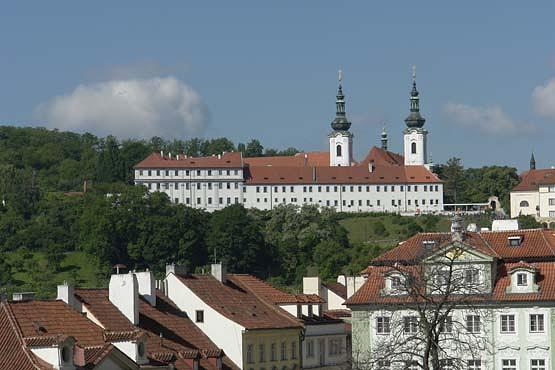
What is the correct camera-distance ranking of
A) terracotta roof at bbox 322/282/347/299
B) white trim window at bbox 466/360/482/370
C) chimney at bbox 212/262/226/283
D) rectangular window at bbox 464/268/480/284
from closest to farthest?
1. rectangular window at bbox 464/268/480/284
2. white trim window at bbox 466/360/482/370
3. chimney at bbox 212/262/226/283
4. terracotta roof at bbox 322/282/347/299

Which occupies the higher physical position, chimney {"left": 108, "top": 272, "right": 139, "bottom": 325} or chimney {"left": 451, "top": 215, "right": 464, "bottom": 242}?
chimney {"left": 451, "top": 215, "right": 464, "bottom": 242}

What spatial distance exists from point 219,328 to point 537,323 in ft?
33.6

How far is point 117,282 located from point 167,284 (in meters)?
7.12

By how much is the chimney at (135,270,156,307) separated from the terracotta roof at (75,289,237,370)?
26 cm

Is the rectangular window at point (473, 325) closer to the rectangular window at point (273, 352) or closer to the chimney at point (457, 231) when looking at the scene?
the chimney at point (457, 231)

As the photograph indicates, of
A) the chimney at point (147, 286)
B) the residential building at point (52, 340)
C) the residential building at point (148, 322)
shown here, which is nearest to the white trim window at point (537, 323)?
the residential building at point (148, 322)

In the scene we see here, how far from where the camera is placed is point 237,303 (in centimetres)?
5931

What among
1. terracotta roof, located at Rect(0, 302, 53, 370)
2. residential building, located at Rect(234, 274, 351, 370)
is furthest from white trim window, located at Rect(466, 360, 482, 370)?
terracotta roof, located at Rect(0, 302, 53, 370)

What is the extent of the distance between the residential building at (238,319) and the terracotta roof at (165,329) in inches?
16.3

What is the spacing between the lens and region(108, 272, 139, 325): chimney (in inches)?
1983

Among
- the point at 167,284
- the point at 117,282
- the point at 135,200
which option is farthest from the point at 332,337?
the point at 135,200

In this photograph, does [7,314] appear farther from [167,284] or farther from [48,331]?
[167,284]

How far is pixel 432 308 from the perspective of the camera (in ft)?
143

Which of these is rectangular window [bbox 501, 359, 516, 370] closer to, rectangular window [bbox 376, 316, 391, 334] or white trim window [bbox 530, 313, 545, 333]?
white trim window [bbox 530, 313, 545, 333]
